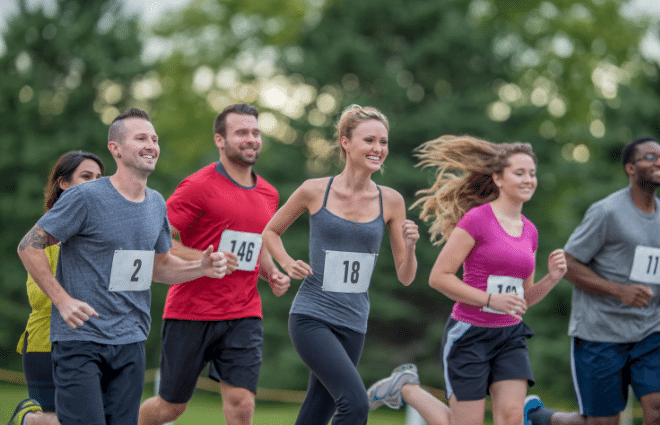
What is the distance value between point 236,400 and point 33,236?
1.96m

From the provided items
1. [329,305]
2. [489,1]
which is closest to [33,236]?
[329,305]

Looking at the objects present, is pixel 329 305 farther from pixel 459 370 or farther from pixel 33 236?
pixel 33 236

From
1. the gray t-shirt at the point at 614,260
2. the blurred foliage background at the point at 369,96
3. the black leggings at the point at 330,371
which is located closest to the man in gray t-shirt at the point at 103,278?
the black leggings at the point at 330,371

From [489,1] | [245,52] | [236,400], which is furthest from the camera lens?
[245,52]

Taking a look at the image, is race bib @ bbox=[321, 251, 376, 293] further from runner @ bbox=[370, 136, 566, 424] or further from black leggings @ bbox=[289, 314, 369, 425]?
runner @ bbox=[370, 136, 566, 424]

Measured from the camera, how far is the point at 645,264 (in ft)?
19.4

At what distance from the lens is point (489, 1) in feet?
80.3

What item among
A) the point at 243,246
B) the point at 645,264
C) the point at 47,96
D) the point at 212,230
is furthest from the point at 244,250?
the point at 47,96

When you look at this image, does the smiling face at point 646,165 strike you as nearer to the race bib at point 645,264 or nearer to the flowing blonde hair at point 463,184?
the race bib at point 645,264

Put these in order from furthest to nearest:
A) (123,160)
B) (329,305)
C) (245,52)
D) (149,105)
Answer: (245,52)
(149,105)
(329,305)
(123,160)

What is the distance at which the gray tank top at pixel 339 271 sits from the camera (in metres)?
5.03

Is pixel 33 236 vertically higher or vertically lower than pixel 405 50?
lower

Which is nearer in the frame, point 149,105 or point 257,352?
point 257,352

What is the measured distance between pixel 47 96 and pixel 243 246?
62.1 feet
